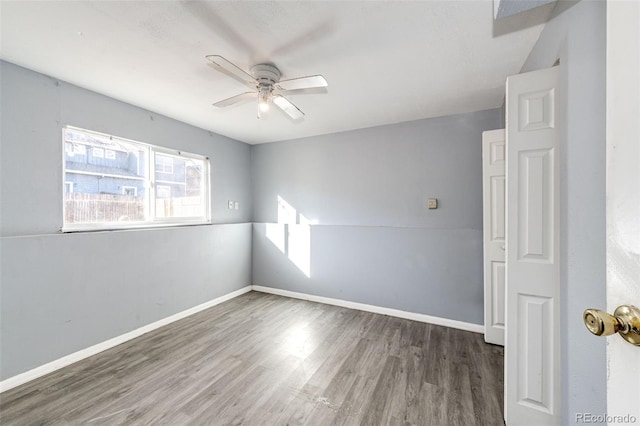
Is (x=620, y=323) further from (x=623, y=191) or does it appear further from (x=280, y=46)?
(x=280, y=46)

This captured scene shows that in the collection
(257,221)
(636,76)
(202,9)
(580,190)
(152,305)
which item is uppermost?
(202,9)

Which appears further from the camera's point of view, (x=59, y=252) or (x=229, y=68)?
(x=59, y=252)

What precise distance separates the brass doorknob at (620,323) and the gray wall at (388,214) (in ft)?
8.71

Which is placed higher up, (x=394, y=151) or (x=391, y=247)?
(x=394, y=151)

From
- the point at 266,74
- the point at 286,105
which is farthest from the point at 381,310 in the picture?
the point at 266,74

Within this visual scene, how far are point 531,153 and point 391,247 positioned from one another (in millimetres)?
2090

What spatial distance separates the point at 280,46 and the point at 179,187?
2487 millimetres

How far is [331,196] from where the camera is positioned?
12.8ft

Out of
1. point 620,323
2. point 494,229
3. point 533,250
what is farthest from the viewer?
point 494,229

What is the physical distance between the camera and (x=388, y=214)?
3.52 metres

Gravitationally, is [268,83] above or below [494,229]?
above

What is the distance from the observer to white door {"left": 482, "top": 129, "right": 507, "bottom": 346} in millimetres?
2482

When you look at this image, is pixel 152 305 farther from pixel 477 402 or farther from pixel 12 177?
pixel 477 402

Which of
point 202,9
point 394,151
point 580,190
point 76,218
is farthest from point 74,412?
point 394,151
